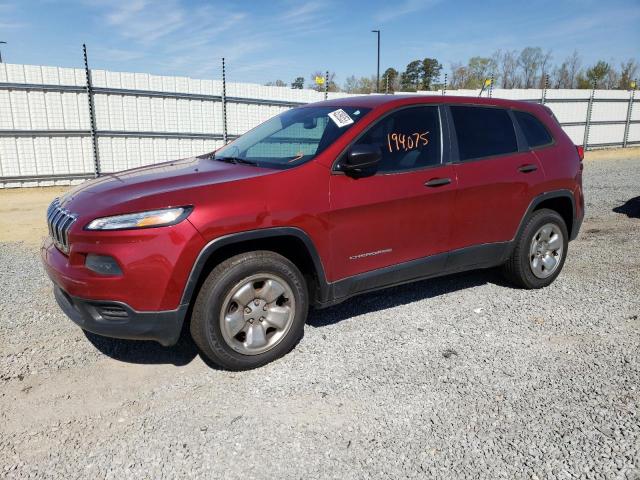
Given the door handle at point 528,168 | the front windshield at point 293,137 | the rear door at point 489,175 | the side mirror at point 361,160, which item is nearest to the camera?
the side mirror at point 361,160

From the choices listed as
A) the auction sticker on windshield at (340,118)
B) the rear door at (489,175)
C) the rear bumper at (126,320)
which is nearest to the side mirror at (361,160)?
the auction sticker on windshield at (340,118)

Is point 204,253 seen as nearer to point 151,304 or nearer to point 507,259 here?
point 151,304

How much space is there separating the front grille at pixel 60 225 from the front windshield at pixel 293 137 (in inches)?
50.3

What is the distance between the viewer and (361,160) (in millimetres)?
3391

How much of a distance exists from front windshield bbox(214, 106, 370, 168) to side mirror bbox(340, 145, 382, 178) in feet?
0.71

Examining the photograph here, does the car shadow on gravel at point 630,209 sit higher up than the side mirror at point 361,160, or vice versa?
the side mirror at point 361,160

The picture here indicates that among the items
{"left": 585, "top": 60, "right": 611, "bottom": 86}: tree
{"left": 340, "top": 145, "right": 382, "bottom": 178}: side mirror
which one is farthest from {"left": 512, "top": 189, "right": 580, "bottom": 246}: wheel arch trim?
{"left": 585, "top": 60, "right": 611, "bottom": 86}: tree

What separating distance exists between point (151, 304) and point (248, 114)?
1119 centimetres

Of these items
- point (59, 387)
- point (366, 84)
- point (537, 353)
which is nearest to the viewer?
point (59, 387)

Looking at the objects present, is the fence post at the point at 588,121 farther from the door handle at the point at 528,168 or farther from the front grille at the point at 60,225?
the front grille at the point at 60,225

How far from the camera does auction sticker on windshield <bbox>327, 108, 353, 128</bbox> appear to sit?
370 centimetres

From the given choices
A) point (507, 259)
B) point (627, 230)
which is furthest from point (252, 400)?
point (627, 230)

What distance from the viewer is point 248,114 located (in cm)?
1344

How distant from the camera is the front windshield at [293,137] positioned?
11.8 feet
